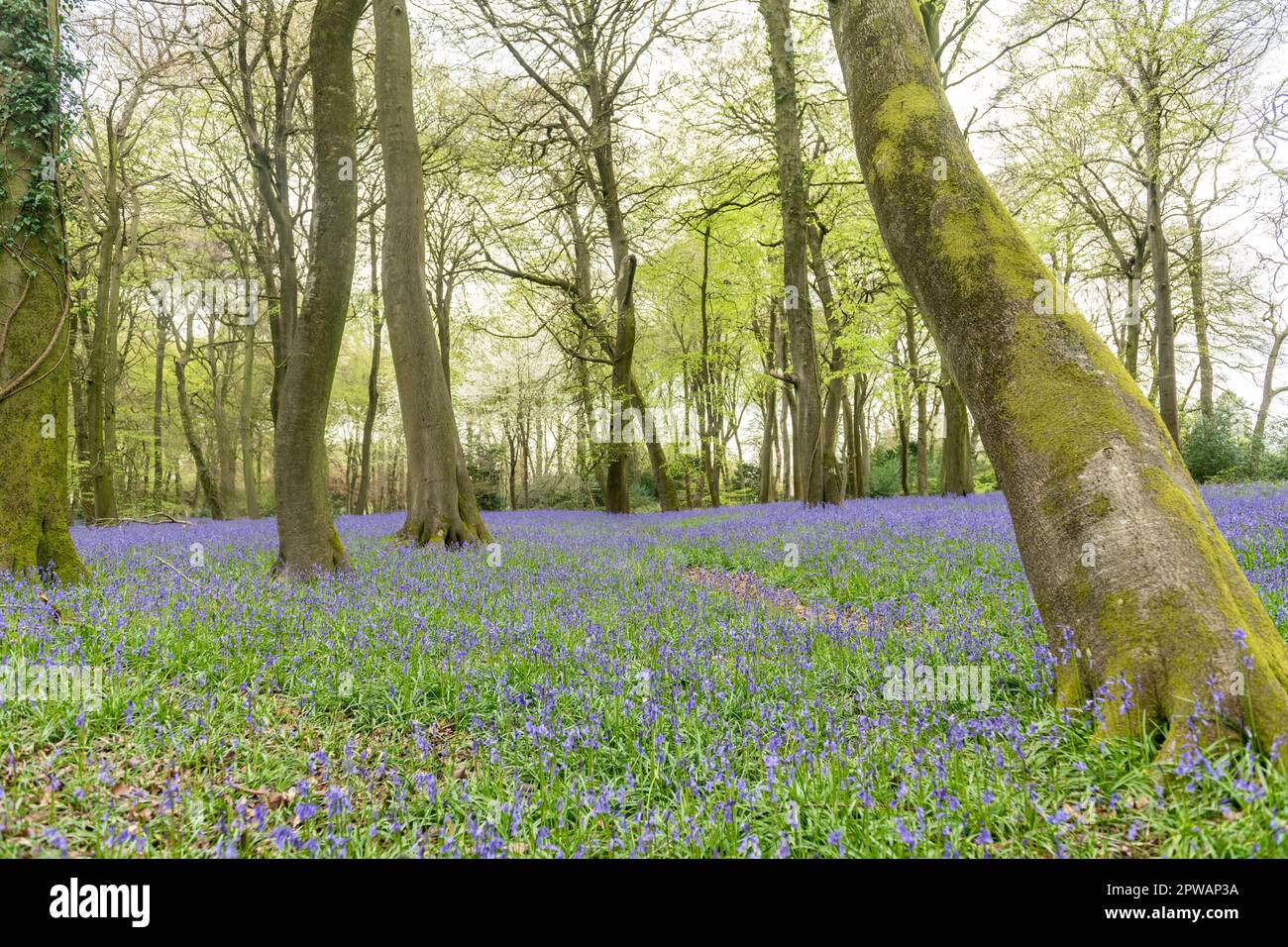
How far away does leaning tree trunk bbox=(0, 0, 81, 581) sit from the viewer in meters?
5.65

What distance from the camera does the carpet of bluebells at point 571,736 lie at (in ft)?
7.16

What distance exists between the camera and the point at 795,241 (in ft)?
46.1

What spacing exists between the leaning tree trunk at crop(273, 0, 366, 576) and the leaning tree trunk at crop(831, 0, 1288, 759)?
6.02m

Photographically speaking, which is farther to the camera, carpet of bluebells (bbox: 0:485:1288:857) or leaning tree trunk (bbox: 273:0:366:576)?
leaning tree trunk (bbox: 273:0:366:576)

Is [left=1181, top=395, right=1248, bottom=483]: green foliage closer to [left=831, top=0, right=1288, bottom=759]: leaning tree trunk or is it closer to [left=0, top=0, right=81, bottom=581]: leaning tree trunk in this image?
[left=831, top=0, right=1288, bottom=759]: leaning tree trunk

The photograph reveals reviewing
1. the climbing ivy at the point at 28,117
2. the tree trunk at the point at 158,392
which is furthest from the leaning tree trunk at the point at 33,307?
the tree trunk at the point at 158,392

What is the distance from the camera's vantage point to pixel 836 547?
841cm

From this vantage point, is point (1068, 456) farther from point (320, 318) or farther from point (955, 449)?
point (955, 449)

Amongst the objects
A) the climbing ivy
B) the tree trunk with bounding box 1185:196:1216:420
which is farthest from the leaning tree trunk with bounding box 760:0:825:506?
the tree trunk with bounding box 1185:196:1216:420

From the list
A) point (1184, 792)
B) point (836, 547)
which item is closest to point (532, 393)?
point (836, 547)

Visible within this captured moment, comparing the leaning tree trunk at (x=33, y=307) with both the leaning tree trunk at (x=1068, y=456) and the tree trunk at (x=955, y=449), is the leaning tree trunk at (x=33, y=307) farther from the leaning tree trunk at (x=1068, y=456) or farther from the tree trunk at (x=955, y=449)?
the tree trunk at (x=955, y=449)
